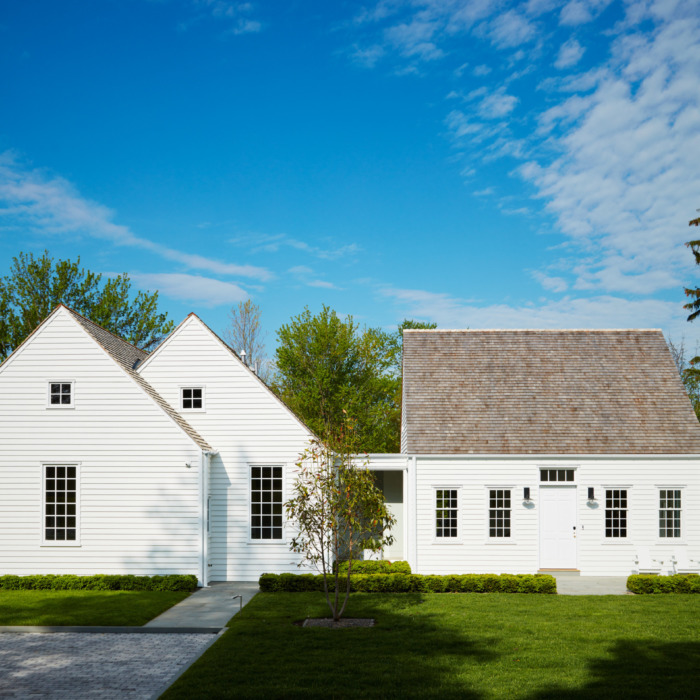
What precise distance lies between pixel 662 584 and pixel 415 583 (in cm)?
650

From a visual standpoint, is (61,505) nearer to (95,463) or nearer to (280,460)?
(95,463)

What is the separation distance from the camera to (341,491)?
47.4 feet

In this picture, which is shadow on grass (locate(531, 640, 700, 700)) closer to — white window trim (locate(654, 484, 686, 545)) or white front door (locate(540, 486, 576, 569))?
white front door (locate(540, 486, 576, 569))

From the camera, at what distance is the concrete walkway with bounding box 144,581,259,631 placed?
46.1ft

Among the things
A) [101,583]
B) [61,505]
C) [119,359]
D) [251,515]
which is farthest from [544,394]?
[61,505]

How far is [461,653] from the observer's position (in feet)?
37.7

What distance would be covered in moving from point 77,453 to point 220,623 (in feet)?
24.7

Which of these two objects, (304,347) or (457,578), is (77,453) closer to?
(457,578)

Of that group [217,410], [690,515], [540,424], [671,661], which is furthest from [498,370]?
[671,661]

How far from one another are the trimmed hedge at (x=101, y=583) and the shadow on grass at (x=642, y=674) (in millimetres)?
10922

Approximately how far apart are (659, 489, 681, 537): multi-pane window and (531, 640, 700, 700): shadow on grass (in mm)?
8986

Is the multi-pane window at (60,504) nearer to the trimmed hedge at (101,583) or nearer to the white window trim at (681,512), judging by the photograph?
the trimmed hedge at (101,583)

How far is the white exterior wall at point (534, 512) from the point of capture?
20281mm

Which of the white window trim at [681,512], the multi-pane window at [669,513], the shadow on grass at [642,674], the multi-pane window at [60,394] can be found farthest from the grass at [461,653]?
the multi-pane window at [60,394]
